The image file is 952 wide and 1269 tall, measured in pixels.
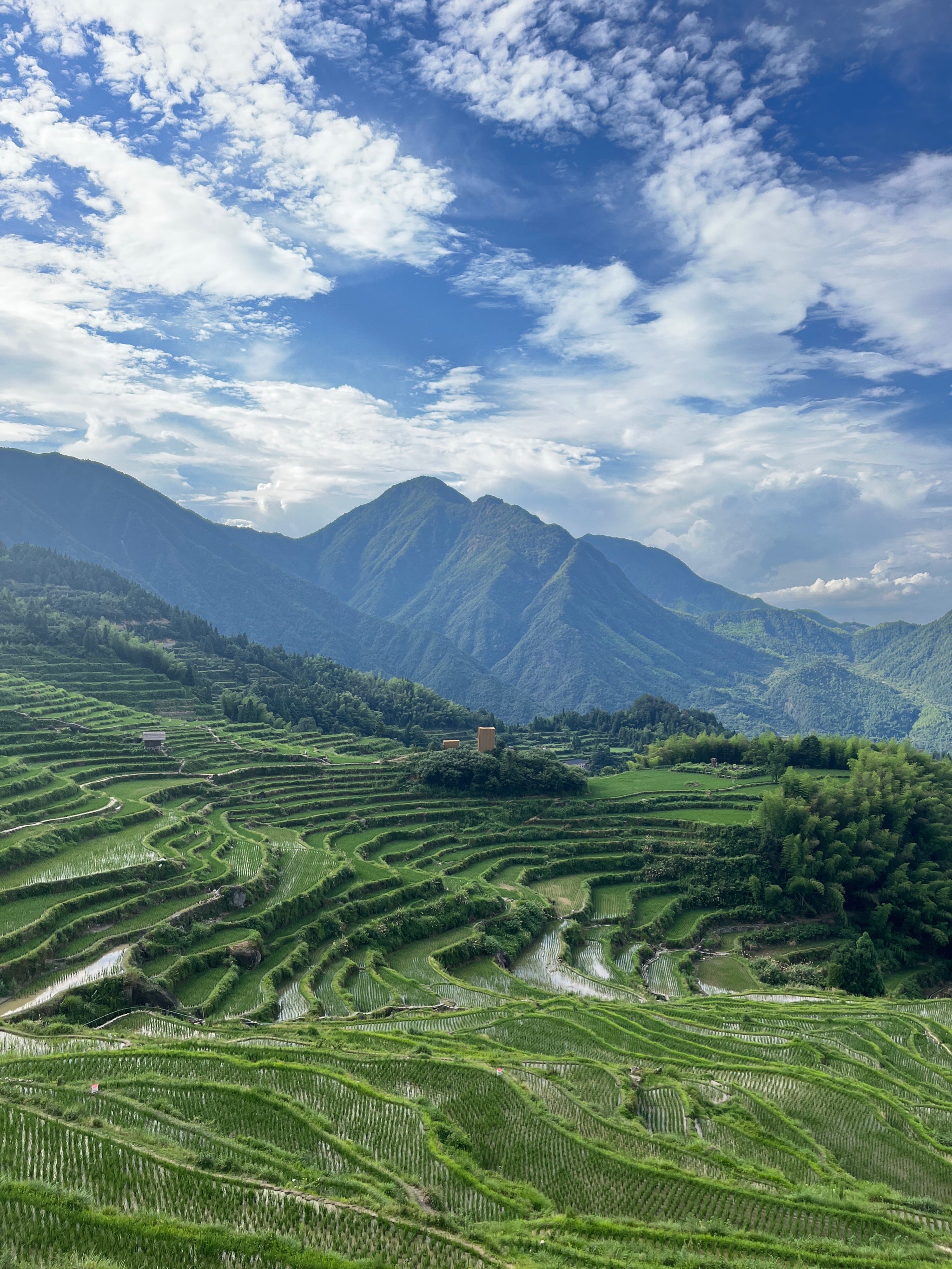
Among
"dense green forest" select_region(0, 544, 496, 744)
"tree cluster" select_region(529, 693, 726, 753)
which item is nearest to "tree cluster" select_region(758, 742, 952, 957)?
"dense green forest" select_region(0, 544, 496, 744)

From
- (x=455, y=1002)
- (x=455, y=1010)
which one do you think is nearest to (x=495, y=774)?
(x=455, y=1002)

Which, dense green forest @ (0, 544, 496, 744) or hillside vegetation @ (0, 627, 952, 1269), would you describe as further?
dense green forest @ (0, 544, 496, 744)

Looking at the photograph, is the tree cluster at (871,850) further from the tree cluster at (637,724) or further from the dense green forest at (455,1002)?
the tree cluster at (637,724)

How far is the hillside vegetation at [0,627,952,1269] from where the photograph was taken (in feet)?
33.7

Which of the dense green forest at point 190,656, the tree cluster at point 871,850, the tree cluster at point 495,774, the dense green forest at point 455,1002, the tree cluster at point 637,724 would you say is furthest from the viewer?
the tree cluster at point 637,724

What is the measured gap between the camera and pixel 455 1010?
80.3 feet

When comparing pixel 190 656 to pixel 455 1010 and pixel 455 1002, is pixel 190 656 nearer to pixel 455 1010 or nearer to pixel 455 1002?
pixel 455 1002

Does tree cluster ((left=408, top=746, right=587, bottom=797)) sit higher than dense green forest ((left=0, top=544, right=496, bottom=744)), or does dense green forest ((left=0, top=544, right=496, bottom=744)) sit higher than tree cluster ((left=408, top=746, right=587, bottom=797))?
dense green forest ((left=0, top=544, right=496, bottom=744))

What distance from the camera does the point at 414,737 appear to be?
9656 cm

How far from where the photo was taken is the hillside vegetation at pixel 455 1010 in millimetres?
10258

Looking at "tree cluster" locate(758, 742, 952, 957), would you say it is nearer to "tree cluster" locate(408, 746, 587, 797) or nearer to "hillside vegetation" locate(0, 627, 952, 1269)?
"hillside vegetation" locate(0, 627, 952, 1269)

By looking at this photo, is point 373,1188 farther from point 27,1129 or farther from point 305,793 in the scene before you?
point 305,793

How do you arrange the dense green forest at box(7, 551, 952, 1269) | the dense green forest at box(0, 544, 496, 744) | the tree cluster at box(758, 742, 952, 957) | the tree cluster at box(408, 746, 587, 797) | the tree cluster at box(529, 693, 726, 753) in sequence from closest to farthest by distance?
the dense green forest at box(7, 551, 952, 1269)
the tree cluster at box(758, 742, 952, 957)
the tree cluster at box(408, 746, 587, 797)
the dense green forest at box(0, 544, 496, 744)
the tree cluster at box(529, 693, 726, 753)

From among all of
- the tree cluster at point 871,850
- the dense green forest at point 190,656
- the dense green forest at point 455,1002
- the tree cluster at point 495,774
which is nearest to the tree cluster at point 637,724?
the dense green forest at point 190,656
